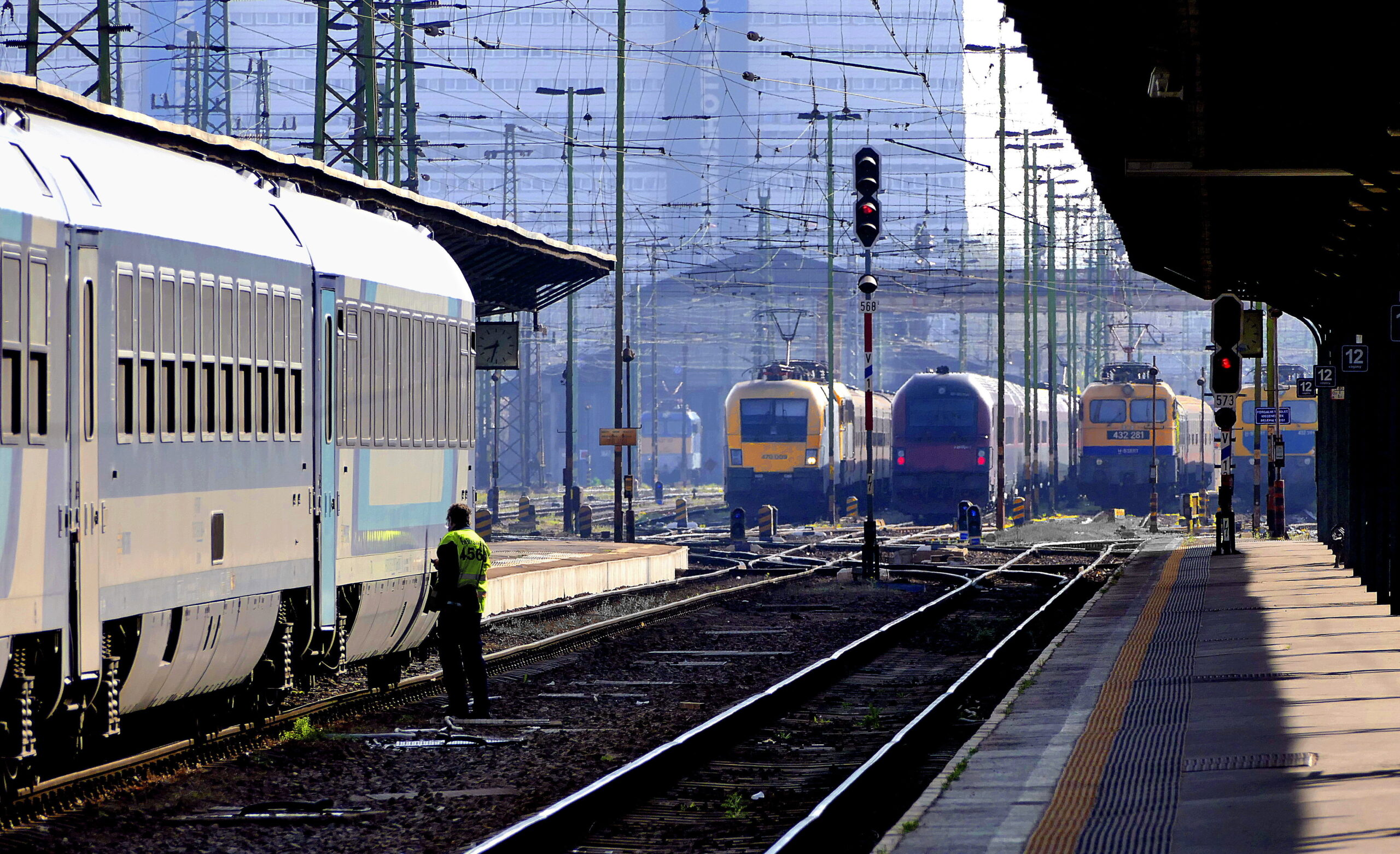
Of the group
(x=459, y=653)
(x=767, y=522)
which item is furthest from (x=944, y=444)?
(x=459, y=653)

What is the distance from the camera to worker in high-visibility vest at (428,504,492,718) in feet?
42.6

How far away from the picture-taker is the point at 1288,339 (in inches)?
5920

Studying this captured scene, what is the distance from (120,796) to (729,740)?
4.03 metres

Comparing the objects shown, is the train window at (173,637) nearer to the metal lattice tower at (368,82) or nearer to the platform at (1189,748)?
the platform at (1189,748)

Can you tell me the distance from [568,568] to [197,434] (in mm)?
16170

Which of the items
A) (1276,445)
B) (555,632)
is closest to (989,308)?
(1276,445)

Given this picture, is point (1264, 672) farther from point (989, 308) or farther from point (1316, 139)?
point (989, 308)

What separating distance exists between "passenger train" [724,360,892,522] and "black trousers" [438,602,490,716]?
37.9 m

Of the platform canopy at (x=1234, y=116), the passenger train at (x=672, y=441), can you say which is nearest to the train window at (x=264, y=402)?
the platform canopy at (x=1234, y=116)

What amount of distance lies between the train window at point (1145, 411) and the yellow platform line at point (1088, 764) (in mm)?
42430

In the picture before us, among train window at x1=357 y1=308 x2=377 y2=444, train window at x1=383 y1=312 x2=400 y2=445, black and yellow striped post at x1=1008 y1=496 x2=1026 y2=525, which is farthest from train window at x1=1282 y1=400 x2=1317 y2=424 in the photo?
train window at x1=357 y1=308 x2=377 y2=444

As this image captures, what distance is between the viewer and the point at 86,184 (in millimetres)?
9508

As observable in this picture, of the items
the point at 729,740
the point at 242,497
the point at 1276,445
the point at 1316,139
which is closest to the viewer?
the point at 242,497

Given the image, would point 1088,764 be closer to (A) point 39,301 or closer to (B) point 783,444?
(A) point 39,301
